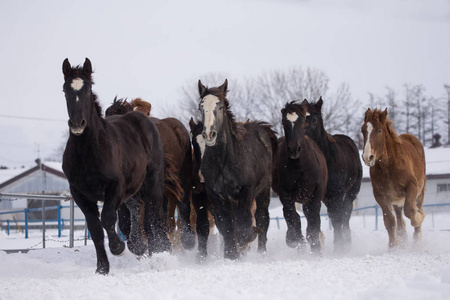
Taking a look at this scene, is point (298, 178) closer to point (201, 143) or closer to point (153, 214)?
point (201, 143)

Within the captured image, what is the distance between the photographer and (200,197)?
8977mm

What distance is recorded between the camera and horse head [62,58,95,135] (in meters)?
6.41

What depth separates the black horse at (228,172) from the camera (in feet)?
25.4

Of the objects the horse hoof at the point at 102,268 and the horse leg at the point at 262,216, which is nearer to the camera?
the horse hoof at the point at 102,268

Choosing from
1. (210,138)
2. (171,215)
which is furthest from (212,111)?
(171,215)

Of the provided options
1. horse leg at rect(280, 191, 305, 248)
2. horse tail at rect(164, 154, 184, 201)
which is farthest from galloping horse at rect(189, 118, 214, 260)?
horse leg at rect(280, 191, 305, 248)

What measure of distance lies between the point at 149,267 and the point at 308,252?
2.61m

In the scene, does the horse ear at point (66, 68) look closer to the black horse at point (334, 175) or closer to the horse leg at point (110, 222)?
the horse leg at point (110, 222)

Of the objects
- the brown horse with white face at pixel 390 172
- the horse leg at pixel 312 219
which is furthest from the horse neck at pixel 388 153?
the horse leg at pixel 312 219

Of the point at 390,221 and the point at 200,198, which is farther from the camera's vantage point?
the point at 390,221

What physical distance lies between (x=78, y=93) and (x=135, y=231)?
2399mm

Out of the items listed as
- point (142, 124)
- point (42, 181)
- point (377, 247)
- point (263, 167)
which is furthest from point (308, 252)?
point (42, 181)

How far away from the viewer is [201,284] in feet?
17.2

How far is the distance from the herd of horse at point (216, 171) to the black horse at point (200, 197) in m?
0.02
